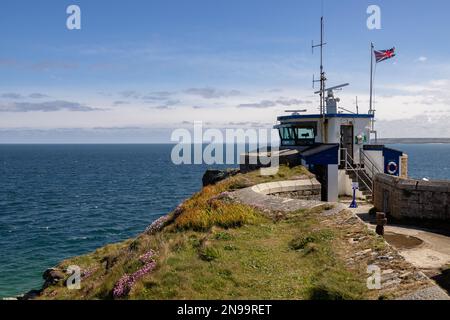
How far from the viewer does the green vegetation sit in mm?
10359

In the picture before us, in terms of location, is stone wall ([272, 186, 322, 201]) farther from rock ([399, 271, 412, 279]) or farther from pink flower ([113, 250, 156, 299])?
rock ([399, 271, 412, 279])

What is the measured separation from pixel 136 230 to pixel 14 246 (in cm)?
1240

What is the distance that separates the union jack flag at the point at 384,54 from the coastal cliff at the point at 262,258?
20.7 m

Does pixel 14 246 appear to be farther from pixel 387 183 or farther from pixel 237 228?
pixel 387 183

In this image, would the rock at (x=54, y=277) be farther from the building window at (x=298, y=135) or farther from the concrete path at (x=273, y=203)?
the building window at (x=298, y=135)

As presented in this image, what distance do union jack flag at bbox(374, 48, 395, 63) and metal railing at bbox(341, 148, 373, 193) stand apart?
29.3 feet

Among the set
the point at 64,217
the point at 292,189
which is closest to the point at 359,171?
the point at 292,189

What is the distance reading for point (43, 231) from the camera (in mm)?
45625

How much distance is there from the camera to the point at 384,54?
111 feet

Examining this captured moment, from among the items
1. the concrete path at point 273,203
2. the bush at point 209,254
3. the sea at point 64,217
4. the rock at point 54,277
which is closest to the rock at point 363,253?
the bush at point 209,254

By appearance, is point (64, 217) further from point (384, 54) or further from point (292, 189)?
point (384, 54)

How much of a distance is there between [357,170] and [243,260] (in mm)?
19669

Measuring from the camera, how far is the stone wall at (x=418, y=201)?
61.7 feet
